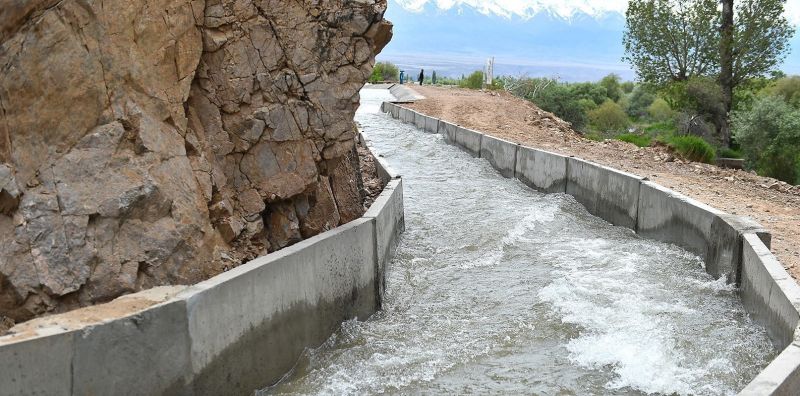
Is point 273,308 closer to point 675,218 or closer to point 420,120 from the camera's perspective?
point 675,218

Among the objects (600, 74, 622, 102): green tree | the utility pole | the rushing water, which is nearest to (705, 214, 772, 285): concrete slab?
the rushing water

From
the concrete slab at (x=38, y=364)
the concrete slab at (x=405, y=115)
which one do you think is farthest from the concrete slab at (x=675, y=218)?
the concrete slab at (x=405, y=115)

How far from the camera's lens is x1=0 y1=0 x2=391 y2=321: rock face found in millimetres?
6273

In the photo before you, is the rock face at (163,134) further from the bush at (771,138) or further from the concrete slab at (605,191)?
the bush at (771,138)

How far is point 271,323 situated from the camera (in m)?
7.15

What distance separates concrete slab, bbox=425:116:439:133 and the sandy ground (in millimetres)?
794

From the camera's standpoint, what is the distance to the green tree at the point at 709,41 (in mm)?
36406

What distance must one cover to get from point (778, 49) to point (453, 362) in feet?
112

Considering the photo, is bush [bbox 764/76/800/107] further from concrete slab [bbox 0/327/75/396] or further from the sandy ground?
concrete slab [bbox 0/327/75/396]

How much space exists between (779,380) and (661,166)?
538 inches

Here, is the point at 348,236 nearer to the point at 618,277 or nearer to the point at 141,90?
the point at 141,90

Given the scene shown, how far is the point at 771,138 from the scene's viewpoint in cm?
3036

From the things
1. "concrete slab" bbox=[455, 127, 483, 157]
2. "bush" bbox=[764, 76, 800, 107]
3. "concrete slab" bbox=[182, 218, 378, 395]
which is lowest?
"bush" bbox=[764, 76, 800, 107]

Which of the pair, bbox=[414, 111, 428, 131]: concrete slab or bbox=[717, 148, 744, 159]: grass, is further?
bbox=[717, 148, 744, 159]: grass
